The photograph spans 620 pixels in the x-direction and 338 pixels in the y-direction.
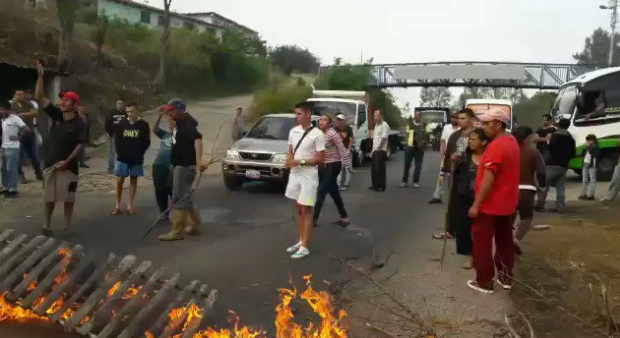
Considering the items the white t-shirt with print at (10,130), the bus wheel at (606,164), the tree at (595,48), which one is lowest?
the bus wheel at (606,164)

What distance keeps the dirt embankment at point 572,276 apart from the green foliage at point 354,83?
2729 cm

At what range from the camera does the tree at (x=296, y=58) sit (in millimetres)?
53938

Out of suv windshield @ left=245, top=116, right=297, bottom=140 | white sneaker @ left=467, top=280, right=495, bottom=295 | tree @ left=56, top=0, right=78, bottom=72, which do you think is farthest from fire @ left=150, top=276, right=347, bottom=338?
tree @ left=56, top=0, right=78, bottom=72

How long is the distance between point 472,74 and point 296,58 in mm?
18258

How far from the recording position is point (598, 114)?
1552 centimetres

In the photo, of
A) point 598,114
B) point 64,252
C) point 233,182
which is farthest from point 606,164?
point 64,252

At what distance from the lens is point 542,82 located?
135 feet

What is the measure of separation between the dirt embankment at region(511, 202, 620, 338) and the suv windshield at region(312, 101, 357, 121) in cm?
816

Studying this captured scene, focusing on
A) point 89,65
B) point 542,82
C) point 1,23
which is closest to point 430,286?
point 1,23

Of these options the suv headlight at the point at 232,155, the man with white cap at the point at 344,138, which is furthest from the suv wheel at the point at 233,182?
the man with white cap at the point at 344,138

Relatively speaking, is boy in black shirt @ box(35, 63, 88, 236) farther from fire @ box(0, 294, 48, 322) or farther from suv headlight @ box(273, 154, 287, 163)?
suv headlight @ box(273, 154, 287, 163)

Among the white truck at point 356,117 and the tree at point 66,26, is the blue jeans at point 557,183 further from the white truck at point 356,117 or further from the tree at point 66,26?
the tree at point 66,26

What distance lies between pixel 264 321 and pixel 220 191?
24.1ft

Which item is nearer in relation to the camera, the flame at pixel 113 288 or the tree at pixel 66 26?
the flame at pixel 113 288
